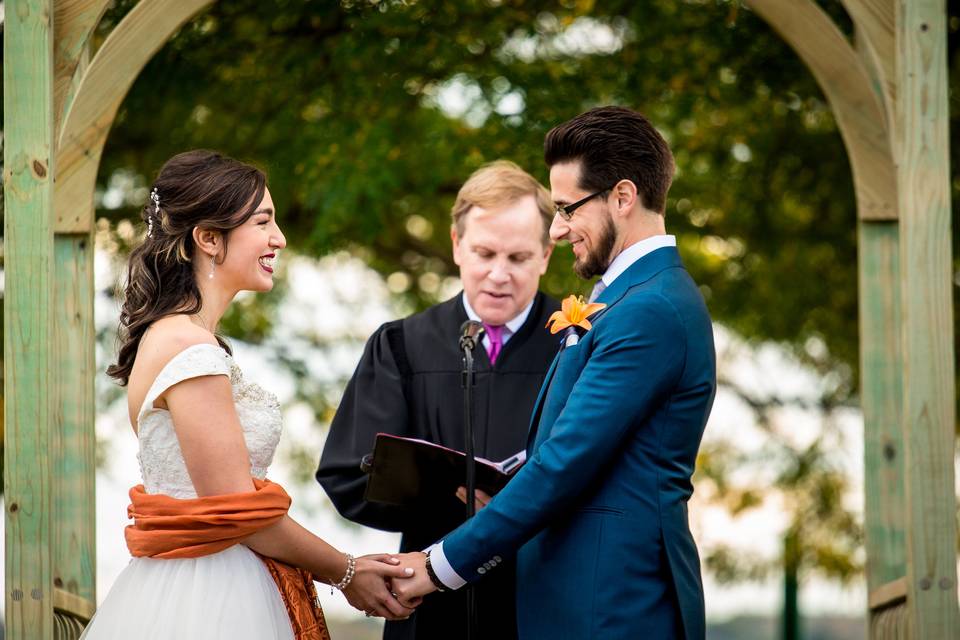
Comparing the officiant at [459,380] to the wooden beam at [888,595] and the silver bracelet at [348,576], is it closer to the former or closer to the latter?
the silver bracelet at [348,576]

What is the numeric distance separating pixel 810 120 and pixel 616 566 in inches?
208

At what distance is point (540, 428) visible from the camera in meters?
3.31

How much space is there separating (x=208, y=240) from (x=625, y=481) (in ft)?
4.39

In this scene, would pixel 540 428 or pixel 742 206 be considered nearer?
pixel 540 428

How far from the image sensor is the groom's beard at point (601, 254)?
3.30m

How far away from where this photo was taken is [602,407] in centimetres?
304

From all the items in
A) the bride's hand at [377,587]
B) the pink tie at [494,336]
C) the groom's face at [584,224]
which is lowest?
the bride's hand at [377,587]

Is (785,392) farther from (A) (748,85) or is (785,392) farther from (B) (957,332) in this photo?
(A) (748,85)

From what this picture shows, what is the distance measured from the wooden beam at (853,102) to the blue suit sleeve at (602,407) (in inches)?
64.1

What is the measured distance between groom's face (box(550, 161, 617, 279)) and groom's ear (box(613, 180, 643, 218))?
3cm

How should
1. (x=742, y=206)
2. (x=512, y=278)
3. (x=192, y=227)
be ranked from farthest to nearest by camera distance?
(x=742, y=206)
(x=512, y=278)
(x=192, y=227)

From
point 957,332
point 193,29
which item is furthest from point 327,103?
point 957,332

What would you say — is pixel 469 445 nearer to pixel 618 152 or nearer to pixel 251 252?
pixel 251 252

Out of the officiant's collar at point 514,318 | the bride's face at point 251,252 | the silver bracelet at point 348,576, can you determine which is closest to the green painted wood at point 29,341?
the bride's face at point 251,252
